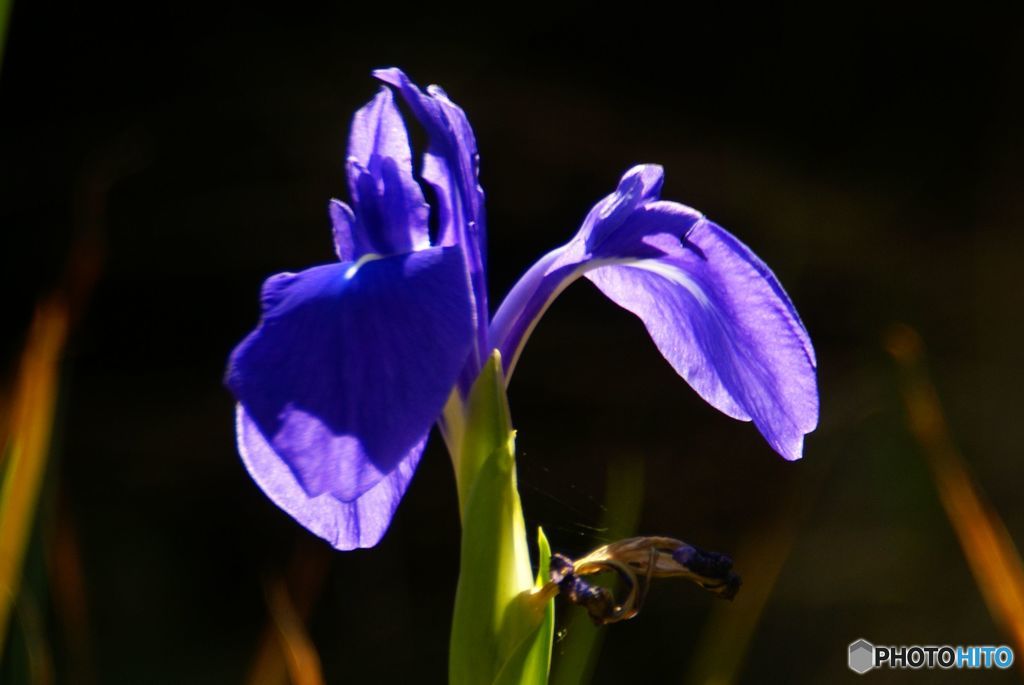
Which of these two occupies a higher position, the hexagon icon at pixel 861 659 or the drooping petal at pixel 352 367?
the drooping petal at pixel 352 367

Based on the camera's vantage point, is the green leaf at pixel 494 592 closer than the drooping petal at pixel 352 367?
No

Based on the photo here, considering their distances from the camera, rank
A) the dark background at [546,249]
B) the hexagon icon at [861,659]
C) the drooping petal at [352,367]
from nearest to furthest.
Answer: the drooping petal at [352,367]
the hexagon icon at [861,659]
the dark background at [546,249]

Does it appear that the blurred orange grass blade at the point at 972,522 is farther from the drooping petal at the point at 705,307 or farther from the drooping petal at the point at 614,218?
the drooping petal at the point at 614,218

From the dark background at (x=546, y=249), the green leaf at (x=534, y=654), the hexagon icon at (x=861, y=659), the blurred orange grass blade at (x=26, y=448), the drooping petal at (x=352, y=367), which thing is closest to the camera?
the drooping petal at (x=352, y=367)

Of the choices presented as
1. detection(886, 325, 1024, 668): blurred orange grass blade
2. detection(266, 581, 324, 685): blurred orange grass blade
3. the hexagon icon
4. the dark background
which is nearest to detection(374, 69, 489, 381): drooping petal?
detection(266, 581, 324, 685): blurred orange grass blade

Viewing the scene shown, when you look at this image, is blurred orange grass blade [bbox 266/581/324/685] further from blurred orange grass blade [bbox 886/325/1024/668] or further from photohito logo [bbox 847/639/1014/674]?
photohito logo [bbox 847/639/1014/674]

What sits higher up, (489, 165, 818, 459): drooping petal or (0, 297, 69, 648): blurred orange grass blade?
(489, 165, 818, 459): drooping petal

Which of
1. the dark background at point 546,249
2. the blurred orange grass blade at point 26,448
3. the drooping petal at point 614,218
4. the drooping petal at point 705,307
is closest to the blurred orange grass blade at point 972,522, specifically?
the drooping petal at point 705,307

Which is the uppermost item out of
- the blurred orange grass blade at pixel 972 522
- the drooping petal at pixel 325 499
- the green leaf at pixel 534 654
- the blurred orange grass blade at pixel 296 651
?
the drooping petal at pixel 325 499
